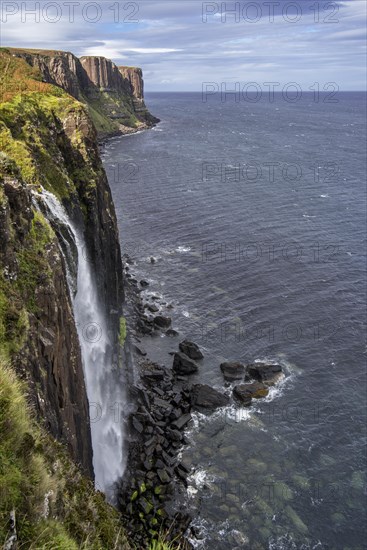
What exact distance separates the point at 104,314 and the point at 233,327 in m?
21.7

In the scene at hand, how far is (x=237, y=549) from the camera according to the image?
32.1m

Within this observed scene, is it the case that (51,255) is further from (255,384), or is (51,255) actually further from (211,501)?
(255,384)

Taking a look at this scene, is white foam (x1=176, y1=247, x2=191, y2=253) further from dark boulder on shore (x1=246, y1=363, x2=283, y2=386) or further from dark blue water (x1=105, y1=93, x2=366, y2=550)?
dark boulder on shore (x1=246, y1=363, x2=283, y2=386)

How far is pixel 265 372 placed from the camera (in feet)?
161

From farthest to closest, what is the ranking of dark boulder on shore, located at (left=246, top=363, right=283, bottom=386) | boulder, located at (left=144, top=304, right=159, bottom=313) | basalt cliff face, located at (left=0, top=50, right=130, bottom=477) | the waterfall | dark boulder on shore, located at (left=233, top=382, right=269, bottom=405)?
boulder, located at (left=144, top=304, right=159, bottom=313) → dark boulder on shore, located at (left=246, top=363, right=283, bottom=386) → dark boulder on shore, located at (left=233, top=382, right=269, bottom=405) → the waterfall → basalt cliff face, located at (left=0, top=50, right=130, bottom=477)

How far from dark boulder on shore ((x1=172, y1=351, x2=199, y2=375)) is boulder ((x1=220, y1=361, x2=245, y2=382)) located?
2997mm

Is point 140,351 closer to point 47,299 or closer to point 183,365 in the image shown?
point 183,365

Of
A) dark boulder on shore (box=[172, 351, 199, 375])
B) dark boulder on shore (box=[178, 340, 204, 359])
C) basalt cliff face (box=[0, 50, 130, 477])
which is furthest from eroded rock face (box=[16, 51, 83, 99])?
dark boulder on shore (box=[172, 351, 199, 375])

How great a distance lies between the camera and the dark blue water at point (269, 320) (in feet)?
116

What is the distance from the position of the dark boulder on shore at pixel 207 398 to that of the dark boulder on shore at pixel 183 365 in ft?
10.2

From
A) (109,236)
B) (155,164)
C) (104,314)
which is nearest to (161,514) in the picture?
(104,314)

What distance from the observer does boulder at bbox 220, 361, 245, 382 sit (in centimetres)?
4947

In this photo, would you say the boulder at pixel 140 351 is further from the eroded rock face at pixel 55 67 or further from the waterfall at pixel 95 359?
the eroded rock face at pixel 55 67

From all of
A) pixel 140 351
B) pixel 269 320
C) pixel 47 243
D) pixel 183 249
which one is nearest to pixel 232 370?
pixel 140 351
